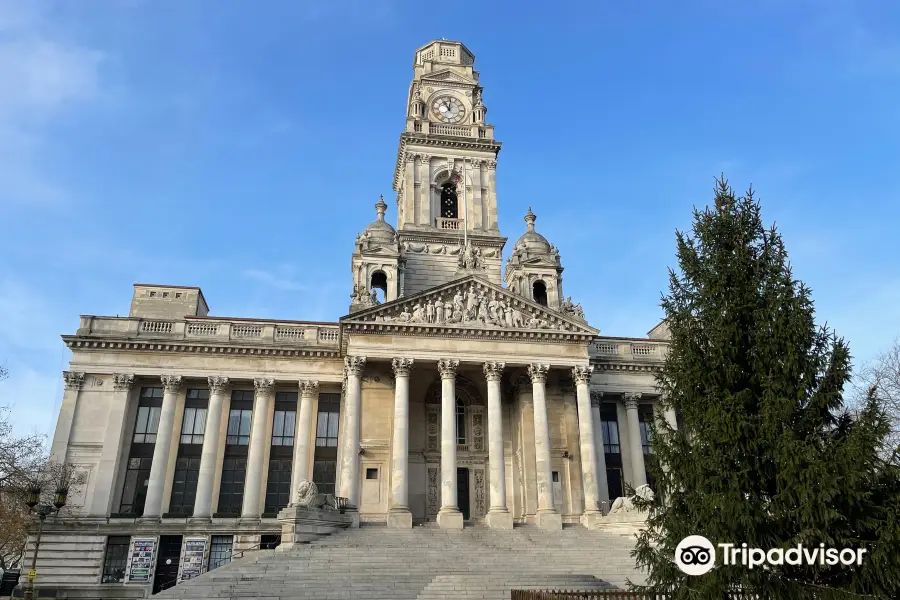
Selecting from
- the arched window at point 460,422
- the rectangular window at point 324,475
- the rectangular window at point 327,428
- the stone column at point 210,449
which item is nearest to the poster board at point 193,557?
the stone column at point 210,449

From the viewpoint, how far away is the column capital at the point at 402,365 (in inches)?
1382

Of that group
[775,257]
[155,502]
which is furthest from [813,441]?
[155,502]

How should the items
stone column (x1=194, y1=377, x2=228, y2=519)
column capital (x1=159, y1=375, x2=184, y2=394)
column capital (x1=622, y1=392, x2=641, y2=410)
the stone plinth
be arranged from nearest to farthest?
the stone plinth < stone column (x1=194, y1=377, x2=228, y2=519) < column capital (x1=159, y1=375, x2=184, y2=394) < column capital (x1=622, y1=392, x2=641, y2=410)

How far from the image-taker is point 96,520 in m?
34.8

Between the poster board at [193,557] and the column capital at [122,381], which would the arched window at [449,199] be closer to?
the column capital at [122,381]

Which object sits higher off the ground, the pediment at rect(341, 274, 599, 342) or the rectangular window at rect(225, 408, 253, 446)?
the pediment at rect(341, 274, 599, 342)

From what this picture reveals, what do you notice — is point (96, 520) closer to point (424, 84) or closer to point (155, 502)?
point (155, 502)

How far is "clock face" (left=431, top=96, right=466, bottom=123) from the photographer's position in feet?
169

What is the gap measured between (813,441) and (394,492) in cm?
2224

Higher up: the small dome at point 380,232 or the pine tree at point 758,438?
the small dome at point 380,232

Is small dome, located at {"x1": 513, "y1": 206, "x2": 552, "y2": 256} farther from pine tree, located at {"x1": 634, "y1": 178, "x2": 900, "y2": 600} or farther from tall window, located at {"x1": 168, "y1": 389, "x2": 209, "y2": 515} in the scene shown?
pine tree, located at {"x1": 634, "y1": 178, "x2": 900, "y2": 600}

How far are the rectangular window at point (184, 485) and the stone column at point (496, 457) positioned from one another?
1691cm

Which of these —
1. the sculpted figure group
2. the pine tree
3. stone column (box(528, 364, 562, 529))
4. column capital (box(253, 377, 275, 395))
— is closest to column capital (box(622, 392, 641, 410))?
stone column (box(528, 364, 562, 529))

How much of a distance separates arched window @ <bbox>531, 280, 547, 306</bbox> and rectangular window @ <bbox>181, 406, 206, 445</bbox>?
73.2ft
